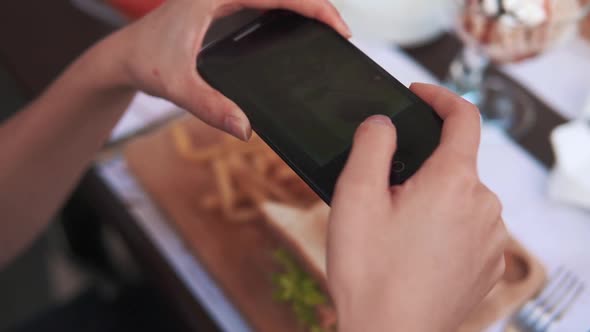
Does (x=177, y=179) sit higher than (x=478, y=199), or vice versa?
(x=478, y=199)

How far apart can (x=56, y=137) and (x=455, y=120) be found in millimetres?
400

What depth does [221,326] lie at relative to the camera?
591mm

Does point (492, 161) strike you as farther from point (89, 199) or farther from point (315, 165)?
point (89, 199)

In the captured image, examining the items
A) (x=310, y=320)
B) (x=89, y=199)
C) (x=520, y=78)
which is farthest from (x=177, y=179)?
(x=520, y=78)

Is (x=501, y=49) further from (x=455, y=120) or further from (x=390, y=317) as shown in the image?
(x=390, y=317)

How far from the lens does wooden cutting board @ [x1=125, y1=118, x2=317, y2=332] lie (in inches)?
23.0

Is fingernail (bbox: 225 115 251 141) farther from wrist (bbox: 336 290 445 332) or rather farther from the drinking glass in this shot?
the drinking glass

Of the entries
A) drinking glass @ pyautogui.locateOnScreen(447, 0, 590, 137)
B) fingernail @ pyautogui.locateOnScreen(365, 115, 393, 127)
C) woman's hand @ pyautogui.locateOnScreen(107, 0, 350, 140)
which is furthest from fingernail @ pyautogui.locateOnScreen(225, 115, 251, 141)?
drinking glass @ pyautogui.locateOnScreen(447, 0, 590, 137)

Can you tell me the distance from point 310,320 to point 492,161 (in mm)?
298

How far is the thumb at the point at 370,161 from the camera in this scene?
0.31 m

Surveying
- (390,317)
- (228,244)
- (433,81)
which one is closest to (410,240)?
(390,317)

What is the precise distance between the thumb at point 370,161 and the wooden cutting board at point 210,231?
12.0 inches

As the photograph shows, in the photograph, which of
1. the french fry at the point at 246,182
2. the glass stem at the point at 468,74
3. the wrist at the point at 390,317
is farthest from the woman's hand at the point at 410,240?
the glass stem at the point at 468,74

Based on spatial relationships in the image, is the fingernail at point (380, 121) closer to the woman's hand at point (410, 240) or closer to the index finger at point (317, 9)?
the woman's hand at point (410, 240)
